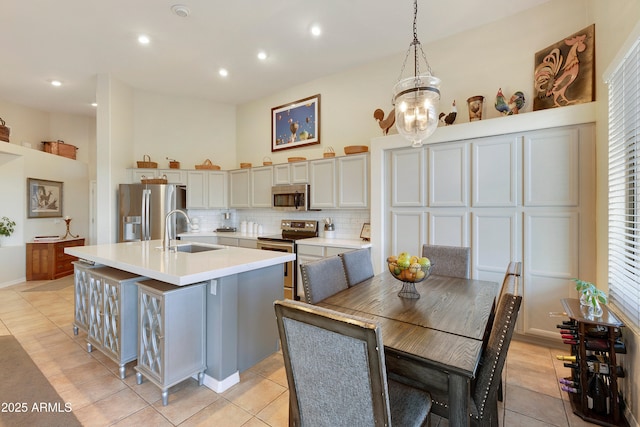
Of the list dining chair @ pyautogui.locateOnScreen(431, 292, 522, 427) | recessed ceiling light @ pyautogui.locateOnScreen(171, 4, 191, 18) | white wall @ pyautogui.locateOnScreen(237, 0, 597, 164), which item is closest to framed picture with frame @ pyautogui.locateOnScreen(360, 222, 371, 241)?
white wall @ pyautogui.locateOnScreen(237, 0, 597, 164)

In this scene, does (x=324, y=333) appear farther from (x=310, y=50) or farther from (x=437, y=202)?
(x=310, y=50)

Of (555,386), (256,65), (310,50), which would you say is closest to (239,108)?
(256,65)

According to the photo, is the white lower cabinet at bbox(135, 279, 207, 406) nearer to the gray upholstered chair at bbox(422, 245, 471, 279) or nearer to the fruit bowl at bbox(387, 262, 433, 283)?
the fruit bowl at bbox(387, 262, 433, 283)

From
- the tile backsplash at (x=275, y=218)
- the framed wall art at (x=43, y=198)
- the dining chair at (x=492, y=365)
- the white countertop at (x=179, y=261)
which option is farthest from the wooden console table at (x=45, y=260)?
the dining chair at (x=492, y=365)

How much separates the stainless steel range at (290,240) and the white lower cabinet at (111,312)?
2034mm

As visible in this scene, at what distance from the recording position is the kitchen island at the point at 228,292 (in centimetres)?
201

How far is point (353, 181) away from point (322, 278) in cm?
223

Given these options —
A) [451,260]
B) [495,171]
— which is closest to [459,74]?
[495,171]

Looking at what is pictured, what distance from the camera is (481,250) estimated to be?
2979mm

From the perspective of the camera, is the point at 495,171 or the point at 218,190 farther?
the point at 218,190

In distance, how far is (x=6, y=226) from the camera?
506 cm

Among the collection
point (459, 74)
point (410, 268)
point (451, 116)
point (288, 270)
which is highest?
point (459, 74)

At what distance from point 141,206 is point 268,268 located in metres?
3.23

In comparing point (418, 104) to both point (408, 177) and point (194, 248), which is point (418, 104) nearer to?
point (408, 177)
